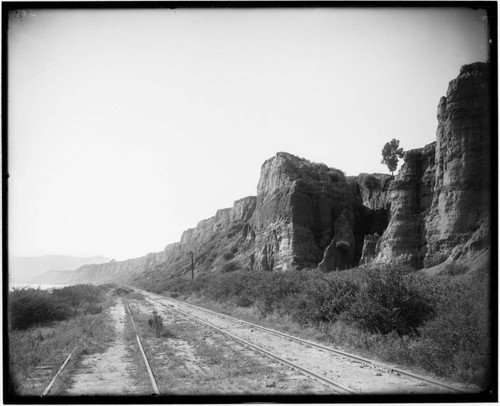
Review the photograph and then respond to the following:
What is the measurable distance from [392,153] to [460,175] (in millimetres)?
48145

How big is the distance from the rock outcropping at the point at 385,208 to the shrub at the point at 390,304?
1269 centimetres

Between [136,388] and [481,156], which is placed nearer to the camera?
[136,388]

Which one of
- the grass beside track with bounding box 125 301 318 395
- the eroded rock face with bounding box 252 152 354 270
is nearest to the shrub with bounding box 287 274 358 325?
the grass beside track with bounding box 125 301 318 395

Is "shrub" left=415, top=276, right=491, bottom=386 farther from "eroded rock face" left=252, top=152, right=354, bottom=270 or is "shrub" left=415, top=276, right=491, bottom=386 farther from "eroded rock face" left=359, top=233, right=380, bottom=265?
"eroded rock face" left=252, top=152, right=354, bottom=270

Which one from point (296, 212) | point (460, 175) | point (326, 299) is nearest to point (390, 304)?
point (326, 299)

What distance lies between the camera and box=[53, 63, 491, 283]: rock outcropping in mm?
44531

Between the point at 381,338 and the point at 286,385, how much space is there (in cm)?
567

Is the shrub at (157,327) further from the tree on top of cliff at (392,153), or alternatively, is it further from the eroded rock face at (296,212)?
the tree on top of cliff at (392,153)

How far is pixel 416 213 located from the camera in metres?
55.9

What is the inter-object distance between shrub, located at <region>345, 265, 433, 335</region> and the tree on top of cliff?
82.3 meters

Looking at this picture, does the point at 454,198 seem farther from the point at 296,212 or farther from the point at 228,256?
the point at 228,256

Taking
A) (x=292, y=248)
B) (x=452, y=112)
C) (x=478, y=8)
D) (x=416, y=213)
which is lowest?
(x=292, y=248)

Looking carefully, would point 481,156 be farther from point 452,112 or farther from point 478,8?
point 478,8

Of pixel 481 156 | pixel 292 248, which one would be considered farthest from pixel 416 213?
pixel 292 248
